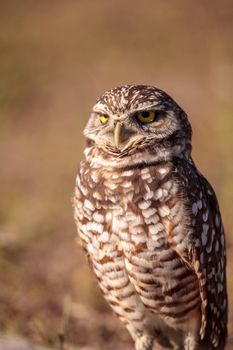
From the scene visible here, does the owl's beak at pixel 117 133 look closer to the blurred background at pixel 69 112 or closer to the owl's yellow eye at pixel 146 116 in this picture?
the owl's yellow eye at pixel 146 116

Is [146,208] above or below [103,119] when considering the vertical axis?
below

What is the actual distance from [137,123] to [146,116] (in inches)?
2.6

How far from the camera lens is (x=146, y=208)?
14.3ft

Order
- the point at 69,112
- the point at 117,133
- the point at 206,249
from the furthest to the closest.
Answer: the point at 69,112 → the point at 206,249 → the point at 117,133

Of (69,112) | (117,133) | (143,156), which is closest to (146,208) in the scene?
(143,156)

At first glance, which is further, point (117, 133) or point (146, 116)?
point (146, 116)

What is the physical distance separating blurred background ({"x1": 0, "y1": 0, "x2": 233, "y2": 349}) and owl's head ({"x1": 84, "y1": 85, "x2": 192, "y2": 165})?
3.97ft

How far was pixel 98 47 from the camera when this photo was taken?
14891 millimetres

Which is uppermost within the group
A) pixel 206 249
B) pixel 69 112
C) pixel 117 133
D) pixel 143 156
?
pixel 117 133

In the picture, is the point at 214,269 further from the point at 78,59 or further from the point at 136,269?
the point at 78,59

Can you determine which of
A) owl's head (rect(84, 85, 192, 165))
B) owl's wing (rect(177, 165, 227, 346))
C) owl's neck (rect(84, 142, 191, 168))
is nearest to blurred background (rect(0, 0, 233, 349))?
owl's wing (rect(177, 165, 227, 346))

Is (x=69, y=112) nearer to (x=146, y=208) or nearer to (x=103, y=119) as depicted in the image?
(x=103, y=119)

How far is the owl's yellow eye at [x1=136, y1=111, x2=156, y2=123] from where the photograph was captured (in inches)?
172

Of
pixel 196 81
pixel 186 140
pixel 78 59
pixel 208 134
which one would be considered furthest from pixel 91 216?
pixel 78 59
